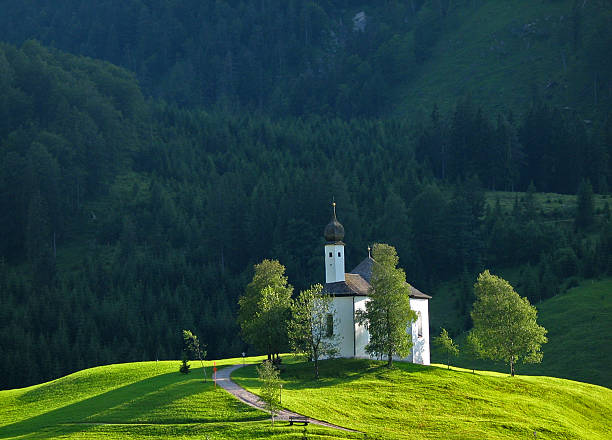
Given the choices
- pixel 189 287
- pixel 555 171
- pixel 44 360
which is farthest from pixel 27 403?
pixel 555 171

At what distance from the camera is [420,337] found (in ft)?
315

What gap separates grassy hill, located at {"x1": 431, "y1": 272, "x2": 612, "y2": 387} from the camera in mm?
104000

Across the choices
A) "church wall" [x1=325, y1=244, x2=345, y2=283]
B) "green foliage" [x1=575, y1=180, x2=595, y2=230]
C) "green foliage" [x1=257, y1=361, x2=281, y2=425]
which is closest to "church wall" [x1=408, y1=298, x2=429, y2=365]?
"church wall" [x1=325, y1=244, x2=345, y2=283]

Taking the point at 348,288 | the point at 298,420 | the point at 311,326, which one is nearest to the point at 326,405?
the point at 298,420

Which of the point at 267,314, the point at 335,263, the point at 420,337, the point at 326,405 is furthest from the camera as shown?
the point at 420,337

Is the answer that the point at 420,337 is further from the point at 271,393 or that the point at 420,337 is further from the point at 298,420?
the point at 271,393

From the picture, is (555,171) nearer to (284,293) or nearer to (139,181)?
(139,181)

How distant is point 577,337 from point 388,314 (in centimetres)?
3926

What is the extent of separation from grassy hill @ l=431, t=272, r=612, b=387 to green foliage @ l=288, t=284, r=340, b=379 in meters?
36.3

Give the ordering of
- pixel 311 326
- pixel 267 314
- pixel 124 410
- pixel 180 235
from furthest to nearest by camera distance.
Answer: pixel 180 235
pixel 267 314
pixel 311 326
pixel 124 410

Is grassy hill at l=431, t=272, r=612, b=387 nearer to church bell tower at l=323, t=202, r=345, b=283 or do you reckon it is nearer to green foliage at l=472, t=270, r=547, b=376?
green foliage at l=472, t=270, r=547, b=376

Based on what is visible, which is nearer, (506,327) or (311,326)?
(311,326)

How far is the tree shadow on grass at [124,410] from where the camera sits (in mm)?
65062

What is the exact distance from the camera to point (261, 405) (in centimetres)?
6694
